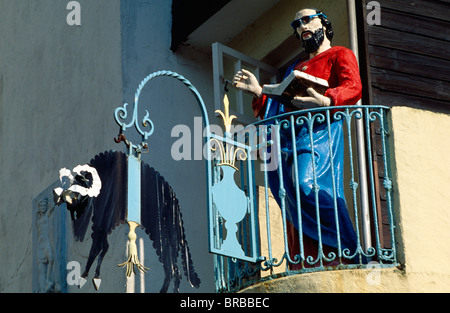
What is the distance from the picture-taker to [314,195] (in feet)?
33.2

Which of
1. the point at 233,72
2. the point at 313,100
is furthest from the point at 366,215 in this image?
the point at 233,72

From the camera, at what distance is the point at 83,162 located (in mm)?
12703

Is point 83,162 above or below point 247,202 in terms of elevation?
above

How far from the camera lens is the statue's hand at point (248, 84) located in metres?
10.8

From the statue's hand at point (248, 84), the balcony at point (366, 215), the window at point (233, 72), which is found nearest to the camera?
the balcony at point (366, 215)

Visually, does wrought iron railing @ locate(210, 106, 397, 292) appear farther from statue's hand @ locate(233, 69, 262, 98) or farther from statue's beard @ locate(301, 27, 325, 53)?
statue's beard @ locate(301, 27, 325, 53)

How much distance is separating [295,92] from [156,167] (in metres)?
2.14

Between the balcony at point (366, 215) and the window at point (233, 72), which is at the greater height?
the window at point (233, 72)

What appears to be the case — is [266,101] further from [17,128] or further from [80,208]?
[17,128]

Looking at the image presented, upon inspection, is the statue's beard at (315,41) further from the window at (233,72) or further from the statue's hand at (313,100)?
the window at (233,72)

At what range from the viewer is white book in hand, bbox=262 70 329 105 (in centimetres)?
1034

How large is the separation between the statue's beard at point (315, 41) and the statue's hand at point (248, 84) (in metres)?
0.50

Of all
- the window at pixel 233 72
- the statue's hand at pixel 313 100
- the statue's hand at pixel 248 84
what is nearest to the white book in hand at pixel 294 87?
the statue's hand at pixel 313 100

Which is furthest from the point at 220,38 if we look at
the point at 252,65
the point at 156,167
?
the point at 156,167
